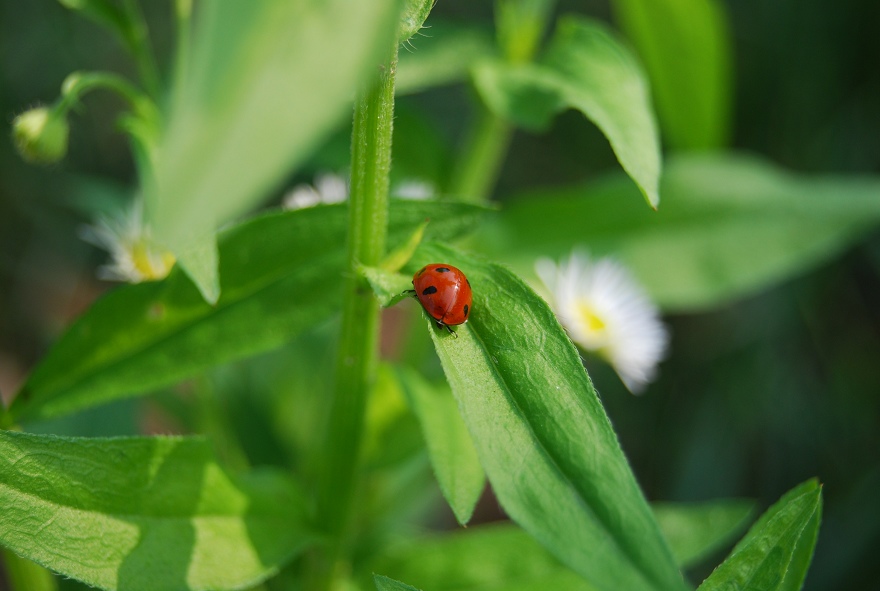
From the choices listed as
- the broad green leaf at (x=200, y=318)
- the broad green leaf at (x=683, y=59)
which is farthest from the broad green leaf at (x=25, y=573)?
the broad green leaf at (x=683, y=59)

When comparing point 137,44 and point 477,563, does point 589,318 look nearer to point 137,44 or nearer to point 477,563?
point 477,563

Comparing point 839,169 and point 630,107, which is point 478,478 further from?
point 839,169

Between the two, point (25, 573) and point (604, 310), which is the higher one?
point (604, 310)

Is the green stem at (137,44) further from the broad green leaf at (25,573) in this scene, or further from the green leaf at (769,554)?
the green leaf at (769,554)

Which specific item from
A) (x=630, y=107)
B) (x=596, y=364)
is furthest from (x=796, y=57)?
(x=630, y=107)

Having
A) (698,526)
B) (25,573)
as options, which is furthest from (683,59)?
(25,573)

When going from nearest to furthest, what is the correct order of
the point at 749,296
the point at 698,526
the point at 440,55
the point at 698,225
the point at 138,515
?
the point at 138,515 → the point at 698,526 → the point at 440,55 → the point at 698,225 → the point at 749,296
